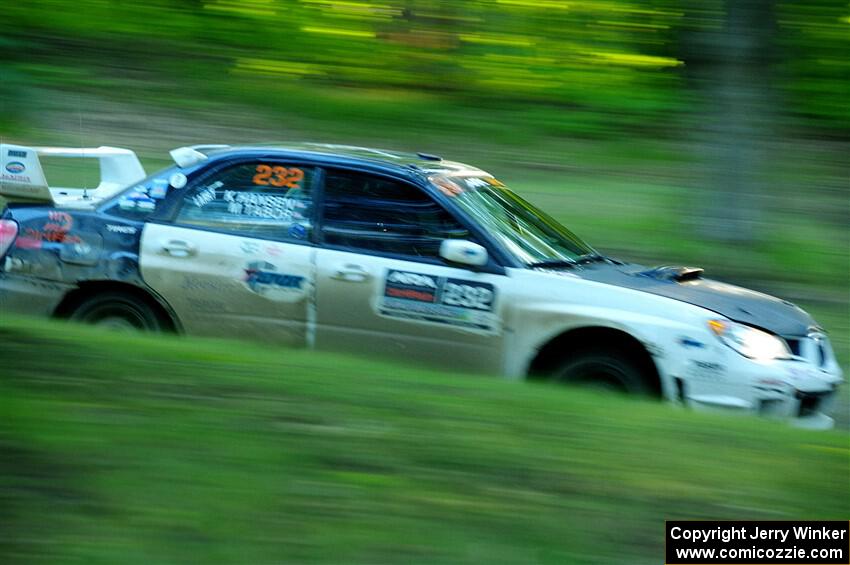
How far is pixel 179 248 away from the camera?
663cm

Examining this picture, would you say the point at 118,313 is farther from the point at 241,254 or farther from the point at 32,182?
the point at 32,182

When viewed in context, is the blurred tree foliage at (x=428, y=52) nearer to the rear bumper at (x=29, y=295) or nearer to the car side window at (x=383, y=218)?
the rear bumper at (x=29, y=295)

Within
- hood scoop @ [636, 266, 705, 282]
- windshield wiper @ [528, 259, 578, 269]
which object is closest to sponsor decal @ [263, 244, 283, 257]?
windshield wiper @ [528, 259, 578, 269]

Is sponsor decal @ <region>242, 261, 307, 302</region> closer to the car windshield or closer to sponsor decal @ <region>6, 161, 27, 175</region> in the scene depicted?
the car windshield

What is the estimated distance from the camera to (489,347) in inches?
244

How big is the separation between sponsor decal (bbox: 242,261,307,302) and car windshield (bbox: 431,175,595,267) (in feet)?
3.51

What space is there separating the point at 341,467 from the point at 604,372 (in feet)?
8.23

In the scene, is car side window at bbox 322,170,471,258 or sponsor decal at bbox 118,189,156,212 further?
sponsor decal at bbox 118,189,156,212

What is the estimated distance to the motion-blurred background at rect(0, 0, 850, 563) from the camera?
979cm

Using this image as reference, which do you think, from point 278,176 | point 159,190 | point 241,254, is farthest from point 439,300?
point 159,190

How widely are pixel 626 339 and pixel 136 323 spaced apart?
3.06 metres

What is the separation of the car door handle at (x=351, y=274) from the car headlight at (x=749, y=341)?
203cm

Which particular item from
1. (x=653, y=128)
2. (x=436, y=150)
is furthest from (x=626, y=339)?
(x=653, y=128)

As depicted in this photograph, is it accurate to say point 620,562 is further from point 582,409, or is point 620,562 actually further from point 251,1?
point 251,1
